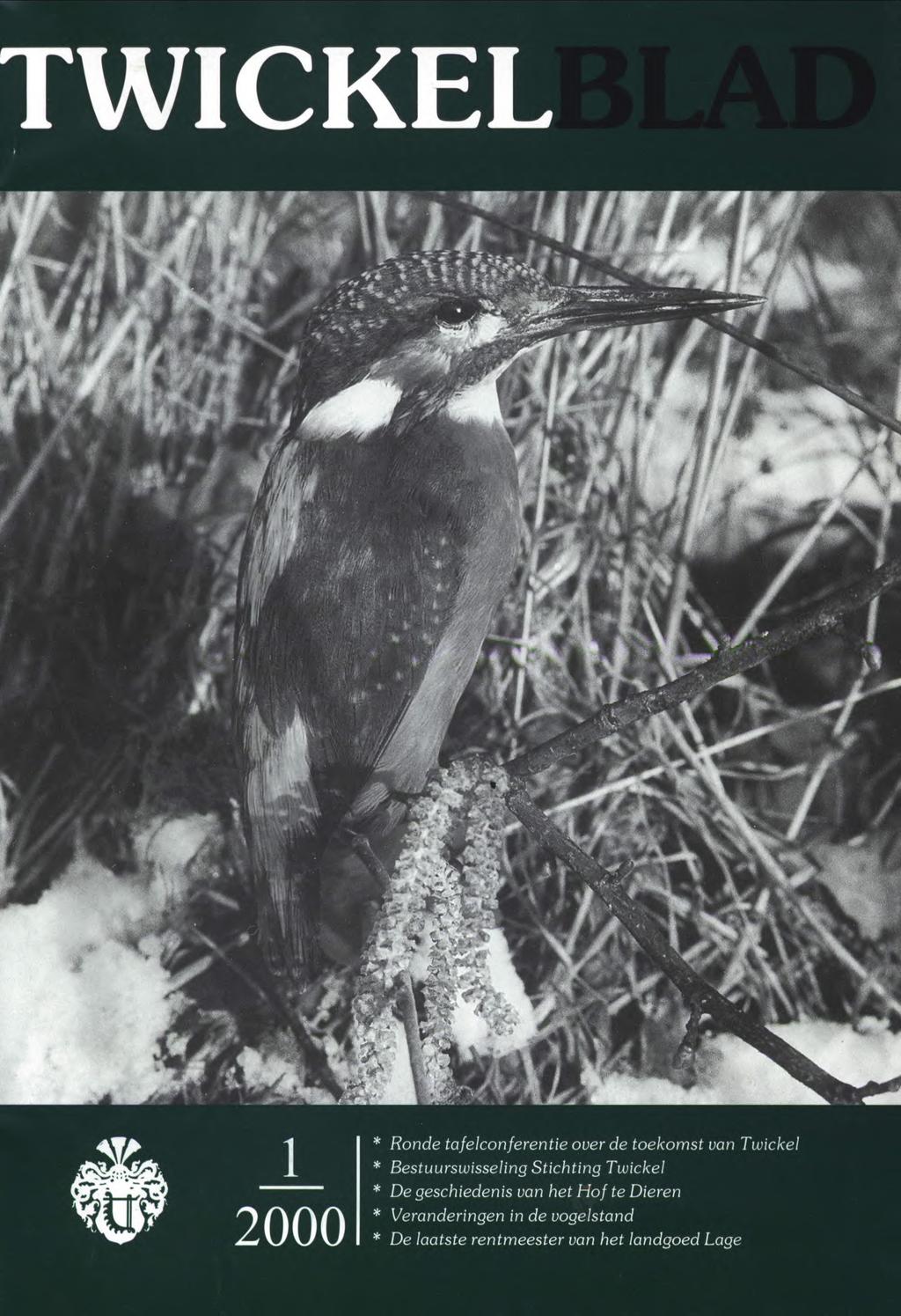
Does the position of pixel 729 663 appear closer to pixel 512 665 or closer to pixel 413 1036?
pixel 512 665

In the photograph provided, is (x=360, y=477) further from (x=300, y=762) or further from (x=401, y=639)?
(x=300, y=762)

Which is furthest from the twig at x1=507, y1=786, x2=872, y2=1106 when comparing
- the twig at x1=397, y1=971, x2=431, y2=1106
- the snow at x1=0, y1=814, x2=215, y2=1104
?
the snow at x1=0, y1=814, x2=215, y2=1104
